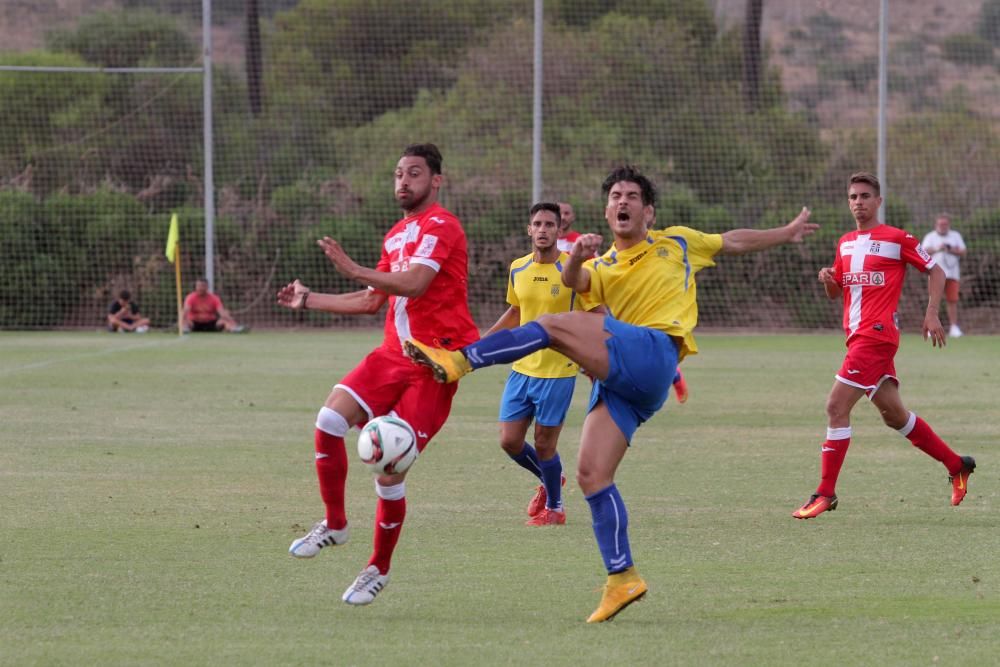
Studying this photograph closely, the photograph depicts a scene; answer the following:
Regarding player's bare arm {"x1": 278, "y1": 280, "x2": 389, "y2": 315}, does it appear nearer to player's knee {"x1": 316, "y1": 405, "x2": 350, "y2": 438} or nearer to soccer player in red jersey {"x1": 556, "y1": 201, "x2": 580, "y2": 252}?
player's knee {"x1": 316, "y1": 405, "x2": 350, "y2": 438}

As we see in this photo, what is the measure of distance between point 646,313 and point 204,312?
2119 centimetres

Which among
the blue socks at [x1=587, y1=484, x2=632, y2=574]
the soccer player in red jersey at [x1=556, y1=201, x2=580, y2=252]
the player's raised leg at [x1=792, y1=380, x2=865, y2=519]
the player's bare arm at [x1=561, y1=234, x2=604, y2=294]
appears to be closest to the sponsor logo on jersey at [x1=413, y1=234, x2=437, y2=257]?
the player's bare arm at [x1=561, y1=234, x2=604, y2=294]

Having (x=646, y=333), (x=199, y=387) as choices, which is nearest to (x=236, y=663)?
(x=646, y=333)

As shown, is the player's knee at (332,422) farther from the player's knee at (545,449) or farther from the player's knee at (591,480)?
the player's knee at (545,449)

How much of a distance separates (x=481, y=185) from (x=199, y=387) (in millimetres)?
13761

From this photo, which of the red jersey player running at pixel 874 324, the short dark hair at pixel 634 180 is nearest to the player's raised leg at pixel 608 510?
the short dark hair at pixel 634 180

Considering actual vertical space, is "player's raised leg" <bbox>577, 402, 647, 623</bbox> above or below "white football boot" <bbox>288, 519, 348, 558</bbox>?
above

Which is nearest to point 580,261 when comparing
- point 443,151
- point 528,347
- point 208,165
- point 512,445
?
point 528,347

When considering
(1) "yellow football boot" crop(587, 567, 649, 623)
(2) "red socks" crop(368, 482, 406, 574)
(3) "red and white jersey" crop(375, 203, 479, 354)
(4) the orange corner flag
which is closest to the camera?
(1) "yellow football boot" crop(587, 567, 649, 623)

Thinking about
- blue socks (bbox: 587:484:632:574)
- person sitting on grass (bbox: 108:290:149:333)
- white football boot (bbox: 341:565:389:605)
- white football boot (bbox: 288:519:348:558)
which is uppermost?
blue socks (bbox: 587:484:632:574)

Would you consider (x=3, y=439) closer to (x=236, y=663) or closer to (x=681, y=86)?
(x=236, y=663)

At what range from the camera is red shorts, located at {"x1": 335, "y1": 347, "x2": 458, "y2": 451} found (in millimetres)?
6848

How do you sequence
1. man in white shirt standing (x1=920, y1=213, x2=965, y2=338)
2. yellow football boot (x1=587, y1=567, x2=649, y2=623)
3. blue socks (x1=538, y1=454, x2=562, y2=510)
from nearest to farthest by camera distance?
yellow football boot (x1=587, y1=567, x2=649, y2=623)
blue socks (x1=538, y1=454, x2=562, y2=510)
man in white shirt standing (x1=920, y1=213, x2=965, y2=338)

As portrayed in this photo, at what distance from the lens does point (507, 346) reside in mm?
6199
